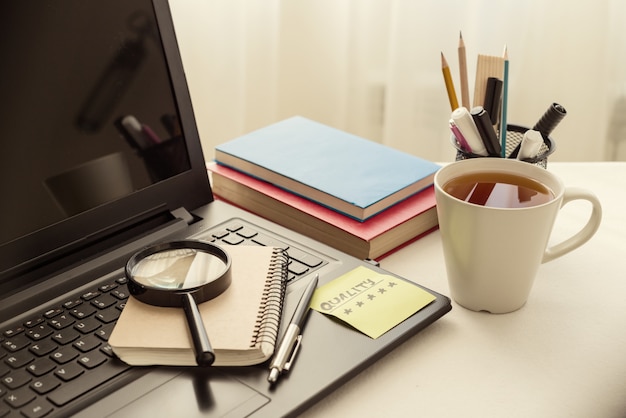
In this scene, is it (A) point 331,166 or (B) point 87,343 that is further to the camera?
(A) point 331,166

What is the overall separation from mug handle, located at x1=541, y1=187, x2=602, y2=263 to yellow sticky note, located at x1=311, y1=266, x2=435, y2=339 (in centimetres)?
13

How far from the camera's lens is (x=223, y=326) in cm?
59

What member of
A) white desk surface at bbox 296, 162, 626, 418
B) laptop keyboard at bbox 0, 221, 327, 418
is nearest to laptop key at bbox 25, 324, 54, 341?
laptop keyboard at bbox 0, 221, 327, 418

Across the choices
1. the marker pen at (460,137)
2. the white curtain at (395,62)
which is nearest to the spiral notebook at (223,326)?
the marker pen at (460,137)

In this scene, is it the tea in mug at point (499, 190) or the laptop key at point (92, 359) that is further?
the tea in mug at point (499, 190)

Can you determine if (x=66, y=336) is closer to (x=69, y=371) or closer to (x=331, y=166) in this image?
(x=69, y=371)

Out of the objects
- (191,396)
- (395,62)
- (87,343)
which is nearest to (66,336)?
(87,343)

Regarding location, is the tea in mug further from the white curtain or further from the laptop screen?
the white curtain

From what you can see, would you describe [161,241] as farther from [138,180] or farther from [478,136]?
[478,136]

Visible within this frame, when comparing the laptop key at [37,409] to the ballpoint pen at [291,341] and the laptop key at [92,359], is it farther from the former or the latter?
the ballpoint pen at [291,341]

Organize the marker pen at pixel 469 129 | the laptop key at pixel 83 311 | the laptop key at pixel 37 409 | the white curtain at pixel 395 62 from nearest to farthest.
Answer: the laptop key at pixel 37 409 → the laptop key at pixel 83 311 → the marker pen at pixel 469 129 → the white curtain at pixel 395 62

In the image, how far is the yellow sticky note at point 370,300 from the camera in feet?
2.05

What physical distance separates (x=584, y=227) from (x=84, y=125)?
459 mm

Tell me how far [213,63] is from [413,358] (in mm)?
875
